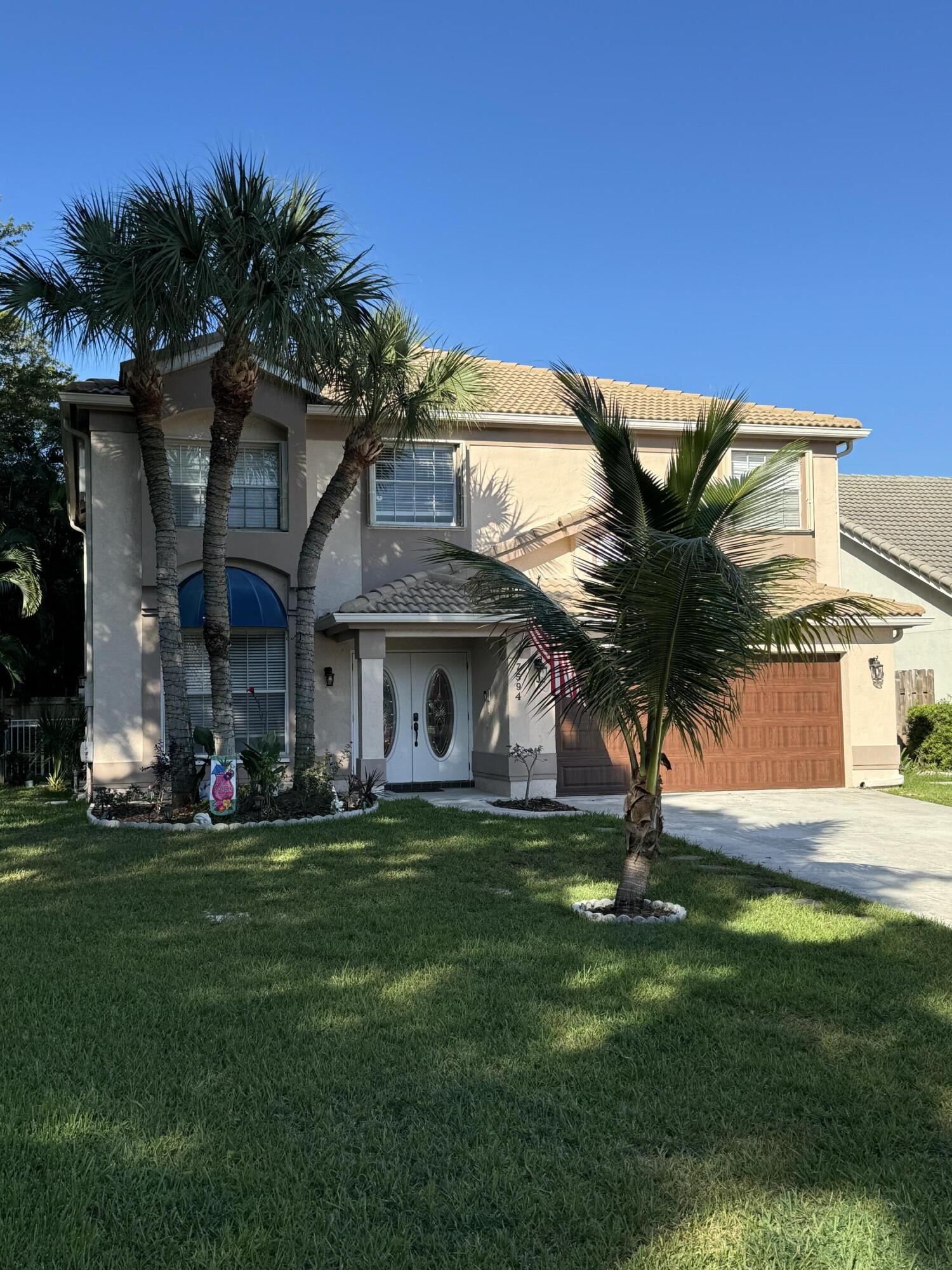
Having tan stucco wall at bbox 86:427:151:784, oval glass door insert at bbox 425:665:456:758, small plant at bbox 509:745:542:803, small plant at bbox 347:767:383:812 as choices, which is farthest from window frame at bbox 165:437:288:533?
small plant at bbox 509:745:542:803

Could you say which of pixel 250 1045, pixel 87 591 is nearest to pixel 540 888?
pixel 250 1045

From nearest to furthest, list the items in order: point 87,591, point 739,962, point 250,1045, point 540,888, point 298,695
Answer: point 250,1045 → point 739,962 → point 540,888 → point 298,695 → point 87,591

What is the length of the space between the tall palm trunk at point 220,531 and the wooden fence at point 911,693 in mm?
14781

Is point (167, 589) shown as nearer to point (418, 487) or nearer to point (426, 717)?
point (418, 487)

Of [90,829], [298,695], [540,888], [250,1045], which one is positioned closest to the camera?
[250,1045]

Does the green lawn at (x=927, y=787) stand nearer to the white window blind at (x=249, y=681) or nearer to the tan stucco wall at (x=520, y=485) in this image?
the tan stucco wall at (x=520, y=485)

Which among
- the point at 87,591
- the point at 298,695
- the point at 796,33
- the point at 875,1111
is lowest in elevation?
the point at 875,1111

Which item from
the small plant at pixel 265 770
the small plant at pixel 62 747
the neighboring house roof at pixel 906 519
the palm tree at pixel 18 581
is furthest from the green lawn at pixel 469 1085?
the neighboring house roof at pixel 906 519

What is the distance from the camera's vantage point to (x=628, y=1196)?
4027mm

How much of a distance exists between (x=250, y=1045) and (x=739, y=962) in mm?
3499

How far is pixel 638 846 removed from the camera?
29.0 feet

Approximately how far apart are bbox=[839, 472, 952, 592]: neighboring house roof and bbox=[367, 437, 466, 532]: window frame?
1063cm

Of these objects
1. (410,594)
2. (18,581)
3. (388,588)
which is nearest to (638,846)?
(410,594)

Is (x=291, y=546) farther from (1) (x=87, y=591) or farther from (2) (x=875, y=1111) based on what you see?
(2) (x=875, y=1111)
